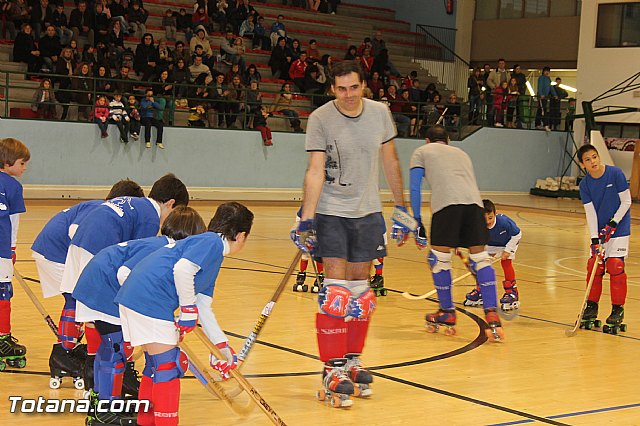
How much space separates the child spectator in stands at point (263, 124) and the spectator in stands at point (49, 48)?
181 inches

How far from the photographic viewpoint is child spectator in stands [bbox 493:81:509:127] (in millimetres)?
27016

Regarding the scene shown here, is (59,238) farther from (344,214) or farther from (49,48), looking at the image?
(49,48)

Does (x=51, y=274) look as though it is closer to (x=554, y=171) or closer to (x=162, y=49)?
(x=162, y=49)

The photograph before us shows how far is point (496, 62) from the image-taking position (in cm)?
3216

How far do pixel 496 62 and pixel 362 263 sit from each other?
2696 centimetres

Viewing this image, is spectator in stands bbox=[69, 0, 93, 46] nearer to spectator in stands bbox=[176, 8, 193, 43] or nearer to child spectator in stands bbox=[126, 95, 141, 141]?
spectator in stands bbox=[176, 8, 193, 43]

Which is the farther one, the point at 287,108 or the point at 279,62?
the point at 279,62

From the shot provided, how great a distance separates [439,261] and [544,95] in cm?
2078

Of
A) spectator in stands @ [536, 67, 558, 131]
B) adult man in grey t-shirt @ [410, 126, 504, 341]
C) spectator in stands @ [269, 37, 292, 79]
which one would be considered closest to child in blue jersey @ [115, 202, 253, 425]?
adult man in grey t-shirt @ [410, 126, 504, 341]

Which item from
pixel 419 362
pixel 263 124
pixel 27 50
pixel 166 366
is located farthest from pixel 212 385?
pixel 263 124

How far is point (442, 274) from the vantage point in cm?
854

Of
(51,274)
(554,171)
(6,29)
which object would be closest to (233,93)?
(6,29)

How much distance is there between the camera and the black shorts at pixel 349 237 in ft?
20.2

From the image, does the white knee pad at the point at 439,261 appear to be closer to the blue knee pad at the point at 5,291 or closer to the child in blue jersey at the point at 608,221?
the child in blue jersey at the point at 608,221
